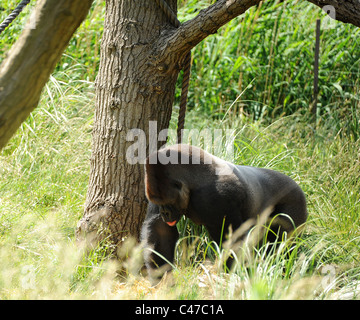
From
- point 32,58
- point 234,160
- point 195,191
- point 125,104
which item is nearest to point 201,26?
point 125,104

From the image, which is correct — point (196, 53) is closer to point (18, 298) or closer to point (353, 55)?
point (353, 55)

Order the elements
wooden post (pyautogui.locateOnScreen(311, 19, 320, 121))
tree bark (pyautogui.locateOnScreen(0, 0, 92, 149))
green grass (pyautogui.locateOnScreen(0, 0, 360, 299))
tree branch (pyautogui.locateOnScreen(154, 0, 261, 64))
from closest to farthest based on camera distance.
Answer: tree bark (pyautogui.locateOnScreen(0, 0, 92, 149)) < green grass (pyautogui.locateOnScreen(0, 0, 360, 299)) < tree branch (pyautogui.locateOnScreen(154, 0, 261, 64)) < wooden post (pyautogui.locateOnScreen(311, 19, 320, 121))

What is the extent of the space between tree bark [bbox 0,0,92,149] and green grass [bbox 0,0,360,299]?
951 millimetres

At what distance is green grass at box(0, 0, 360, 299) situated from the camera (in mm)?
2496

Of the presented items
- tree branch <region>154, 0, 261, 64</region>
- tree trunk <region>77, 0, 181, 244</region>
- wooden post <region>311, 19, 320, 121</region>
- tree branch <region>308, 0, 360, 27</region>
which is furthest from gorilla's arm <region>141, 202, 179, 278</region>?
wooden post <region>311, 19, 320, 121</region>

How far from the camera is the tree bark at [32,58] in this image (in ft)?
5.71

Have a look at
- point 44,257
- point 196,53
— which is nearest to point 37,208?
point 44,257

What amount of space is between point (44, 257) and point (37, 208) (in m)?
0.78

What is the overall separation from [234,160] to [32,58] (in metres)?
2.23

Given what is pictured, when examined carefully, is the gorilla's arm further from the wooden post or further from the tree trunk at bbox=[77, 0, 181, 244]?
the wooden post

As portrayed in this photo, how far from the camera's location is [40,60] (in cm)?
177

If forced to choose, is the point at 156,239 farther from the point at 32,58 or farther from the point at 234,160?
the point at 32,58

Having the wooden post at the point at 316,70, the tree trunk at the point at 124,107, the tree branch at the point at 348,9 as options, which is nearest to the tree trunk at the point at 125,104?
the tree trunk at the point at 124,107

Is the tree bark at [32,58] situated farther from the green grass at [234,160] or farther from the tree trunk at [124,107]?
the tree trunk at [124,107]
